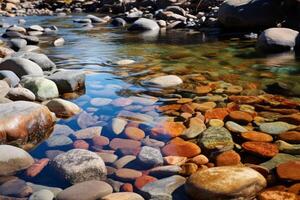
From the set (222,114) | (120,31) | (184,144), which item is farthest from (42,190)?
(120,31)

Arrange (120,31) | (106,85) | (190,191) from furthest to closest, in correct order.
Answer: (120,31), (106,85), (190,191)

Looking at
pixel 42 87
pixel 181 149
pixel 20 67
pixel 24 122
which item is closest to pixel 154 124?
pixel 181 149

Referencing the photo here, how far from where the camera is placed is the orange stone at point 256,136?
370 cm

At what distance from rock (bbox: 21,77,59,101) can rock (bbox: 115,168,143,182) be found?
2146 mm

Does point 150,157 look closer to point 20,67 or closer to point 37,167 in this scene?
point 37,167

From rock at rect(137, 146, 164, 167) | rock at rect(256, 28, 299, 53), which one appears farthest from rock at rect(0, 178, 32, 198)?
rock at rect(256, 28, 299, 53)

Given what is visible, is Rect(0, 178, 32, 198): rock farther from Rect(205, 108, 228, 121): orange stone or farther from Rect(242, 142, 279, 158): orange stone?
Rect(205, 108, 228, 121): orange stone

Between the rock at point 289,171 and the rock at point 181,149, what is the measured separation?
720 mm

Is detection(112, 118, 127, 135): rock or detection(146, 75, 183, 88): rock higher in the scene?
detection(146, 75, 183, 88): rock

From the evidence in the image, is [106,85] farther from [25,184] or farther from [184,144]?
[25,184]

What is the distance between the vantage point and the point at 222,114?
174 inches

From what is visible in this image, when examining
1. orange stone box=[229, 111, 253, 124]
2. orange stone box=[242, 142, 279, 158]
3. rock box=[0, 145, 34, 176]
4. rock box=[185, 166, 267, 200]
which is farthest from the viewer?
orange stone box=[229, 111, 253, 124]

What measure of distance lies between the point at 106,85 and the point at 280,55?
421cm

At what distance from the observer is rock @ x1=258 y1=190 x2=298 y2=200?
106 inches
